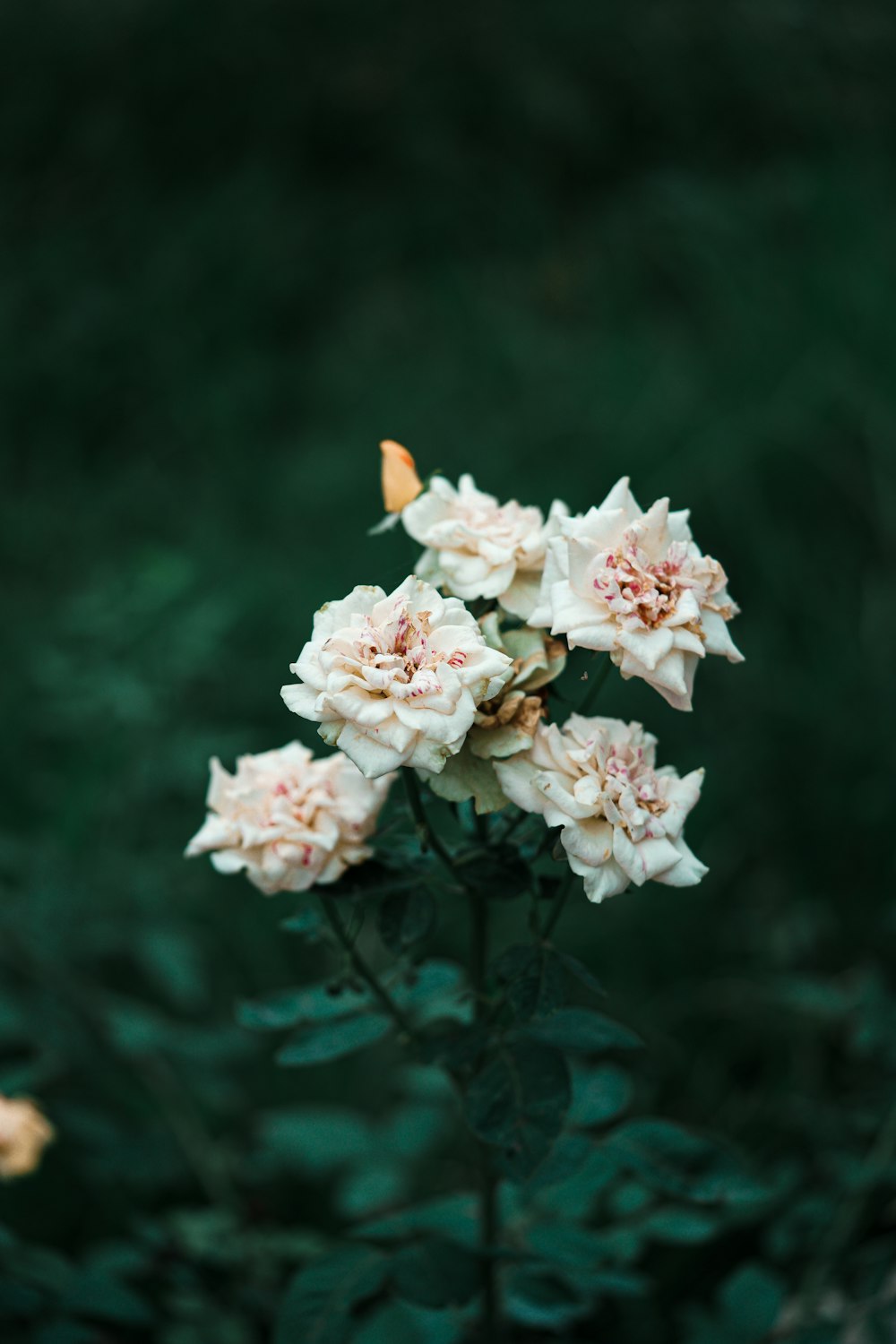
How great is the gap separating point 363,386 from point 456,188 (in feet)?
2.66

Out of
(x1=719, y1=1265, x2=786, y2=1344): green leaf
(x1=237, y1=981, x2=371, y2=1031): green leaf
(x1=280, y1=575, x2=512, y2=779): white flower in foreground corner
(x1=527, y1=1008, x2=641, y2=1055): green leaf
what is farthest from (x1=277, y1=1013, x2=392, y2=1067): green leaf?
(x1=719, y1=1265, x2=786, y2=1344): green leaf

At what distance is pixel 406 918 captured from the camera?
851 millimetres

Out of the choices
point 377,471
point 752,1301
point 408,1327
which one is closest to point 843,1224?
point 752,1301

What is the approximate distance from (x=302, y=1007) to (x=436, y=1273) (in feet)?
0.75

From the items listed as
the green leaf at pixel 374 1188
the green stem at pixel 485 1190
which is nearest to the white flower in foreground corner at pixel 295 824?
the green stem at pixel 485 1190

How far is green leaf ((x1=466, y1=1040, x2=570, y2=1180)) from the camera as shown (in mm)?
805

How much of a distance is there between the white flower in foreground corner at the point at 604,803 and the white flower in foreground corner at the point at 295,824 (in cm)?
13

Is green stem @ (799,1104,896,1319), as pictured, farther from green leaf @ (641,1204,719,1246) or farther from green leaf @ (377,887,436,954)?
green leaf @ (377,887,436,954)

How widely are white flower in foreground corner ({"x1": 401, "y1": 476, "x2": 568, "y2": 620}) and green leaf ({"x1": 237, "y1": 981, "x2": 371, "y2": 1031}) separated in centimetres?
34

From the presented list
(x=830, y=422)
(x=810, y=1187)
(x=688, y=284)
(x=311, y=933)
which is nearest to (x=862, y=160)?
(x=688, y=284)

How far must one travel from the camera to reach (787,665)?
2.16m

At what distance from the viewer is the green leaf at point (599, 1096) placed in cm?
105

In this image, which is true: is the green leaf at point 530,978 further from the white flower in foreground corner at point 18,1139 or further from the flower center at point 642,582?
the white flower in foreground corner at point 18,1139

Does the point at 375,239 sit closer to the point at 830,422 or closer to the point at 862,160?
the point at 862,160
